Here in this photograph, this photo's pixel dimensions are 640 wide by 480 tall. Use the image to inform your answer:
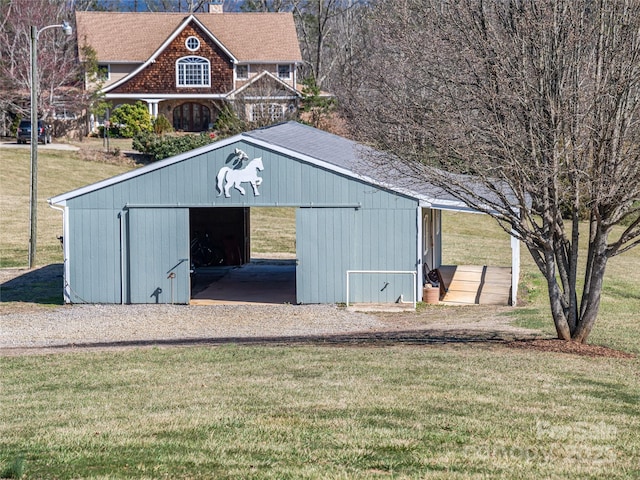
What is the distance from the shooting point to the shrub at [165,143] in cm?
4834

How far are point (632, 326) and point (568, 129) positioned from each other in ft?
23.2

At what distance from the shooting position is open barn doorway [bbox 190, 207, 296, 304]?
24.5m

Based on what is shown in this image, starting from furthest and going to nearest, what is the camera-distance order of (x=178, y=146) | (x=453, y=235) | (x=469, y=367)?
(x=178, y=146) → (x=453, y=235) → (x=469, y=367)

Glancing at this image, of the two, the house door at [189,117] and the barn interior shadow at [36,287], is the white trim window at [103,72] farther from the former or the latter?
the barn interior shadow at [36,287]

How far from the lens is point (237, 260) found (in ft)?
104

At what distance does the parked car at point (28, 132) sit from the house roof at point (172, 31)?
6676 mm

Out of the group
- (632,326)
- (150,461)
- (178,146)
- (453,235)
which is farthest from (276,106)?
(150,461)

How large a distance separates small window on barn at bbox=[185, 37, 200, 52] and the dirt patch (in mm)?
Result: 46740

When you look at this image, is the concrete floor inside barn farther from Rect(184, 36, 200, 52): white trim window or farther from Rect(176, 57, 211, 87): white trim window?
Rect(184, 36, 200, 52): white trim window

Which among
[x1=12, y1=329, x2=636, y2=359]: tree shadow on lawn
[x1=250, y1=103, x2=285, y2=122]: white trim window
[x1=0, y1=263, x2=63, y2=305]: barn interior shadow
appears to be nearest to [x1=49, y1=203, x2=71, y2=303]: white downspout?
[x1=0, y1=263, x2=63, y2=305]: barn interior shadow

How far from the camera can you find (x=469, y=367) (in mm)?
12586

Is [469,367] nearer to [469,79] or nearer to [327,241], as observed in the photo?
[469,79]

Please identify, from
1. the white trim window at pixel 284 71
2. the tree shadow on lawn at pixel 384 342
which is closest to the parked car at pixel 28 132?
the white trim window at pixel 284 71

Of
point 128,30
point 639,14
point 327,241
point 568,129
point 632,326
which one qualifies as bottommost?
point 632,326
